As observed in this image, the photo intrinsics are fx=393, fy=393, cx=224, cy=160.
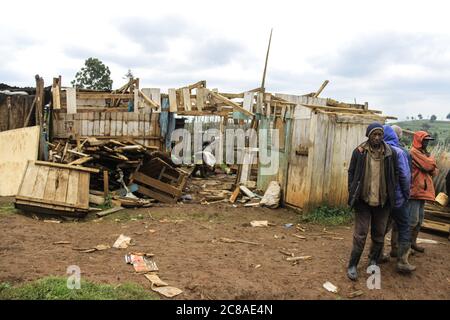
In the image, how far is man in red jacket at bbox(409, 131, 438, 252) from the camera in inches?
214

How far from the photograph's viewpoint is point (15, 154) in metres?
10.1

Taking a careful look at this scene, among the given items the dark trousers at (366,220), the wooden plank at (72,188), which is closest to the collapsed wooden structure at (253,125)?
the wooden plank at (72,188)

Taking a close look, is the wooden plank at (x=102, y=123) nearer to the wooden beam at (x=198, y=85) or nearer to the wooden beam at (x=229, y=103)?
the wooden beam at (x=198, y=85)

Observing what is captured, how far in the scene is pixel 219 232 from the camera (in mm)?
7555

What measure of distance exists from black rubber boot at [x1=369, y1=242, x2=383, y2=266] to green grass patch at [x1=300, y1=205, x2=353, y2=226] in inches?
113

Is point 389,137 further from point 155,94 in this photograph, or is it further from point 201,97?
point 155,94

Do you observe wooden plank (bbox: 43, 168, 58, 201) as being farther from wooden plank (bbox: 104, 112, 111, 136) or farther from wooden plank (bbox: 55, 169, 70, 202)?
wooden plank (bbox: 104, 112, 111, 136)

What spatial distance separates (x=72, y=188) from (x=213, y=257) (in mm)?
3722

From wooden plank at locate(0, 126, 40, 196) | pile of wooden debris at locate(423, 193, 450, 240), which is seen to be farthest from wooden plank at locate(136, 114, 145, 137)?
pile of wooden debris at locate(423, 193, 450, 240)

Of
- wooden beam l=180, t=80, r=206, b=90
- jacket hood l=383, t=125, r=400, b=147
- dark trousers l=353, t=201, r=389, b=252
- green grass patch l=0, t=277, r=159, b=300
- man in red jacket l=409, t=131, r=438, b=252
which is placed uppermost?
wooden beam l=180, t=80, r=206, b=90

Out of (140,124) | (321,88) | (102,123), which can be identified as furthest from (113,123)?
(321,88)
